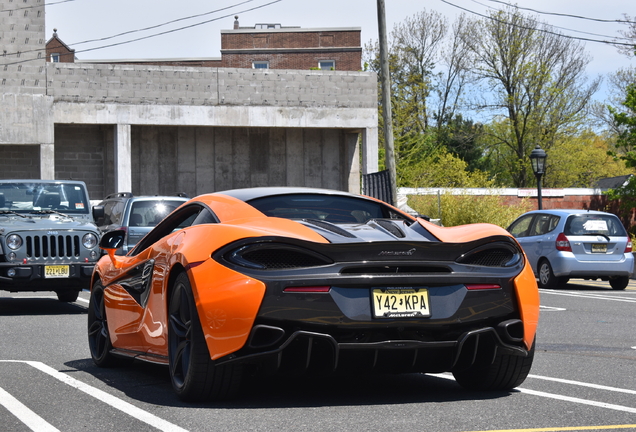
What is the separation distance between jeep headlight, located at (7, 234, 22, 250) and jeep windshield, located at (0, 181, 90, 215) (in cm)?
107

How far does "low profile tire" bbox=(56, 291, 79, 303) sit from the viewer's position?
1420 centimetres

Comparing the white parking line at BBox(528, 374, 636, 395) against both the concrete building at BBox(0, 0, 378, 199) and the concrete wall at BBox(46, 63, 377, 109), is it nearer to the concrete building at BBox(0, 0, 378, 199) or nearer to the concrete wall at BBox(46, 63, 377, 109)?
the concrete building at BBox(0, 0, 378, 199)

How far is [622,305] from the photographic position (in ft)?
45.9

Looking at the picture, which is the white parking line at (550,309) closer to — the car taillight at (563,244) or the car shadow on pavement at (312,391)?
the car taillight at (563,244)

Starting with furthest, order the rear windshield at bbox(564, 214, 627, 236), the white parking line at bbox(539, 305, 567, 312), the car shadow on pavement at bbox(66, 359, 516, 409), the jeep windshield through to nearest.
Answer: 1. the rear windshield at bbox(564, 214, 627, 236)
2. the jeep windshield
3. the white parking line at bbox(539, 305, 567, 312)
4. the car shadow on pavement at bbox(66, 359, 516, 409)

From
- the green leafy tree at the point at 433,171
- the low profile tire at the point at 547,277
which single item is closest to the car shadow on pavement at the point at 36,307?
the low profile tire at the point at 547,277

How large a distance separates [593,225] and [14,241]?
1115 centimetres

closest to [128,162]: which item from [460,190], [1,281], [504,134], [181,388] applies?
[460,190]

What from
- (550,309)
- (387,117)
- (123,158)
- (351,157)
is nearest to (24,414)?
(550,309)

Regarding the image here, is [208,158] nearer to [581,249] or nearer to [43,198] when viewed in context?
[581,249]

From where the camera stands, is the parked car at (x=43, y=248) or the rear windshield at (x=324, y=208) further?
the parked car at (x=43, y=248)

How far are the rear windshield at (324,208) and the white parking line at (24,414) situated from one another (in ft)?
5.95

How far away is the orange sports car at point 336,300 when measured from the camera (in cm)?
499

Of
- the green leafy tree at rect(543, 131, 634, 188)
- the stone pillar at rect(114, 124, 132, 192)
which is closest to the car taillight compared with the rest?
the stone pillar at rect(114, 124, 132, 192)
